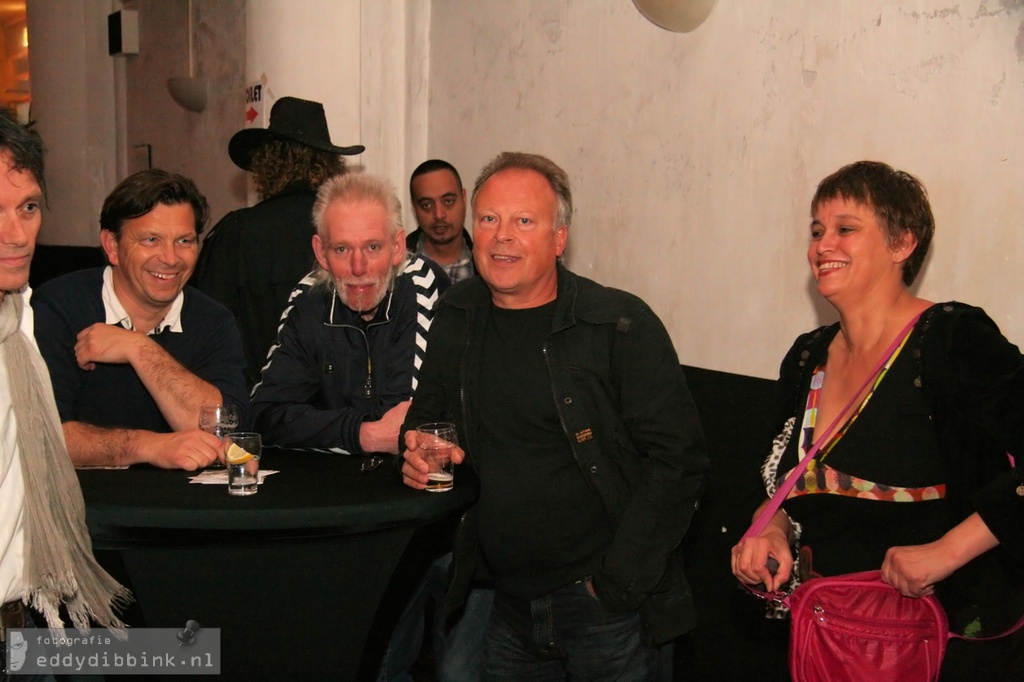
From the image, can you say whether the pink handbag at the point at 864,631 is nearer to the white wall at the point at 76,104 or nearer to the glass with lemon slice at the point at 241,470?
the glass with lemon slice at the point at 241,470

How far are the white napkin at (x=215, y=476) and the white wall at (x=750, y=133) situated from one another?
1705mm

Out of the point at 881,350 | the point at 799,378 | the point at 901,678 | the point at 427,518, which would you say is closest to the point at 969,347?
the point at 881,350


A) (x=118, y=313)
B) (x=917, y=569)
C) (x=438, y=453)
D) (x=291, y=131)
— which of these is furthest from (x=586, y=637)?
(x=291, y=131)

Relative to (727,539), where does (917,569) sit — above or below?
above

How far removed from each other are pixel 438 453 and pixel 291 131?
7.09 ft

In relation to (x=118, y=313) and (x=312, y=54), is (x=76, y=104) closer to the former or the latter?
(x=312, y=54)

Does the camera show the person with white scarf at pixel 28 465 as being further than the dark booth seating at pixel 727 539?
No

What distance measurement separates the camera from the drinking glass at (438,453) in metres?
2.30

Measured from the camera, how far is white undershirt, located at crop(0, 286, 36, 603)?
6.08ft

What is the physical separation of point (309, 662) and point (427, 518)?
0.43 metres

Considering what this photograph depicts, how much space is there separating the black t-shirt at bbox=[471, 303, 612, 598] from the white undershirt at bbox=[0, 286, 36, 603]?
3.35 feet

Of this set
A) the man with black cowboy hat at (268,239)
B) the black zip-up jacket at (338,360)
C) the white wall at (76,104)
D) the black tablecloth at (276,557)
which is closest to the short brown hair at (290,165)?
the man with black cowboy hat at (268,239)

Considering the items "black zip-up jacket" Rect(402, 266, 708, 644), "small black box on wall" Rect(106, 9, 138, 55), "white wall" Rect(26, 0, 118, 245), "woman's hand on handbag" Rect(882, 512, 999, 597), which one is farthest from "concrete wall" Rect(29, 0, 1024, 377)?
"white wall" Rect(26, 0, 118, 245)

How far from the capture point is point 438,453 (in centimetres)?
231
